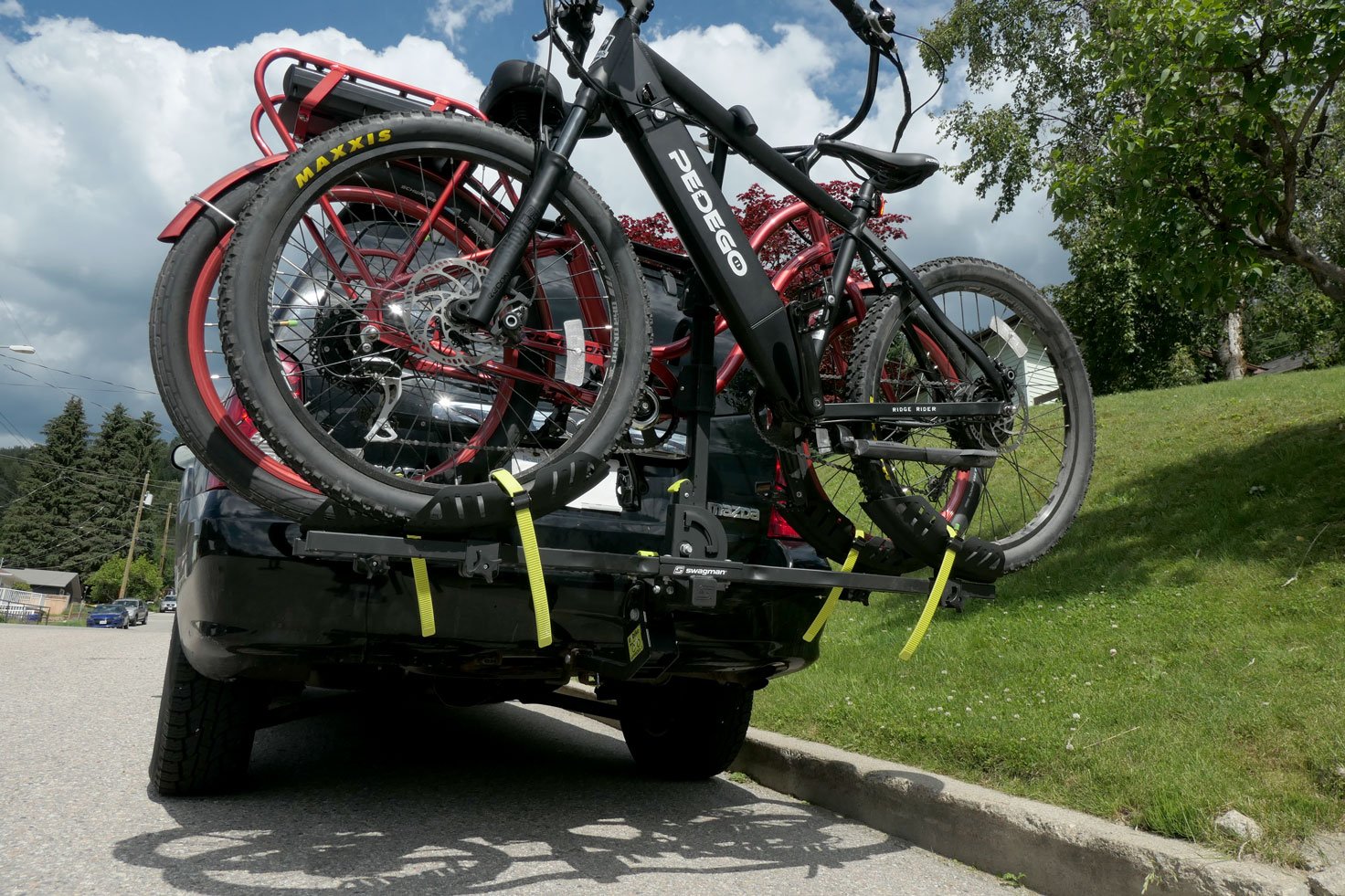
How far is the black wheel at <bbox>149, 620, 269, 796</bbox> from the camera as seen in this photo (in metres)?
3.23

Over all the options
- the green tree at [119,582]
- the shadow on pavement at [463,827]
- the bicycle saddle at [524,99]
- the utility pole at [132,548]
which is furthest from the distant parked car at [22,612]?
the bicycle saddle at [524,99]

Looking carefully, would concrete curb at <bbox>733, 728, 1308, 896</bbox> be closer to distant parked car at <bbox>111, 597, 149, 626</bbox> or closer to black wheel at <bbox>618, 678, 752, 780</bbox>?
black wheel at <bbox>618, 678, 752, 780</bbox>

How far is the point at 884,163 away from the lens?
139 inches

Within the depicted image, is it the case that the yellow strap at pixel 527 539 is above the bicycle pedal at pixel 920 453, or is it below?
below

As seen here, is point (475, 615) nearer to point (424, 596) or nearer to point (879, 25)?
point (424, 596)

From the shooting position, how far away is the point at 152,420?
83.7 m

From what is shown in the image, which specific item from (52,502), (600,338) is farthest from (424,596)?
(52,502)

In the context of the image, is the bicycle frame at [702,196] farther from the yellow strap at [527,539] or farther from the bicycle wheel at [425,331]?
the yellow strap at [527,539]

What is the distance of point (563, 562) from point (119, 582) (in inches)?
3036

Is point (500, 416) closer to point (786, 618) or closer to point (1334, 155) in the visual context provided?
point (786, 618)

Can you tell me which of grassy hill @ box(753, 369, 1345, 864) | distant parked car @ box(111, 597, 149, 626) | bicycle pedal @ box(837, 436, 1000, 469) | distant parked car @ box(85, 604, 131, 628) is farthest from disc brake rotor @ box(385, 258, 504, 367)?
distant parked car @ box(111, 597, 149, 626)

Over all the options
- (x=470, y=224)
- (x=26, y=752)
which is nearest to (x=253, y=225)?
(x=470, y=224)

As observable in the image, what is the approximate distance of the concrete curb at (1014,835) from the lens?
8.59ft

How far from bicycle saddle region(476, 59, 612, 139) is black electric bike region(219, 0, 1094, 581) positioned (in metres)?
0.01
